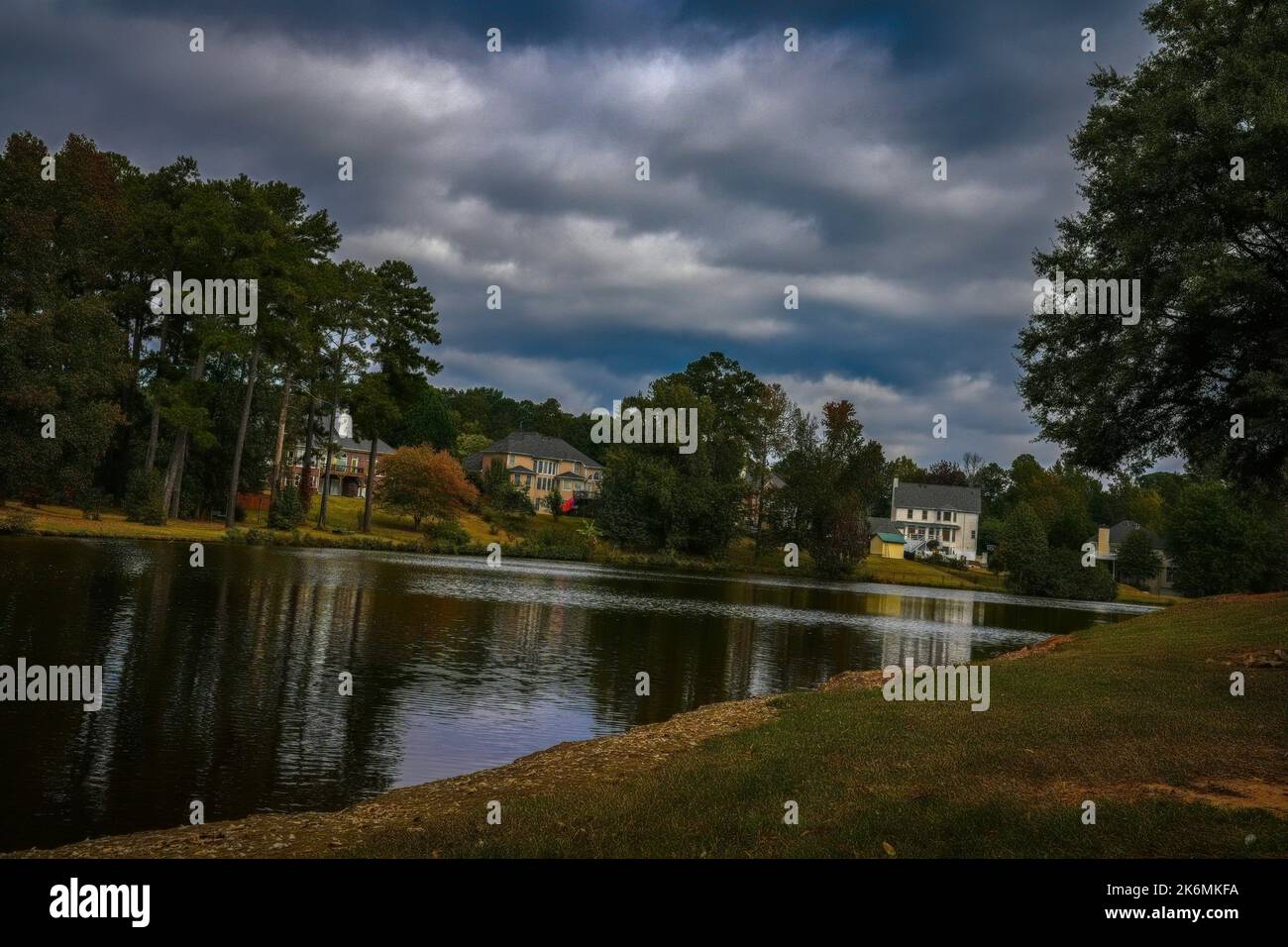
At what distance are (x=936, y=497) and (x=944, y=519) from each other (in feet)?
10.7

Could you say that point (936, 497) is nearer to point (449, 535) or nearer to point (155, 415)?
point (449, 535)

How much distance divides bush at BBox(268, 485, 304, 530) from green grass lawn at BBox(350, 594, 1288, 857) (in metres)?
59.7

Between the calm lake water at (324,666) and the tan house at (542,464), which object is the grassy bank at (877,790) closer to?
the calm lake water at (324,666)

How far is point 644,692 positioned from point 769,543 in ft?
257

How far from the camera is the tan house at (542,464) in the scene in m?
128

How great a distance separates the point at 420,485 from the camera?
85812 millimetres

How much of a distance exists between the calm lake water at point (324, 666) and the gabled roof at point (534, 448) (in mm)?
79842

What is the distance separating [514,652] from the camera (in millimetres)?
25453

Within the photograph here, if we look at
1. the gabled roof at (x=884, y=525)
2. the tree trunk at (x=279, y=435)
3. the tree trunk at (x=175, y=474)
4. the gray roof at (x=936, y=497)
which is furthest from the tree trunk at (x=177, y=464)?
the gray roof at (x=936, y=497)

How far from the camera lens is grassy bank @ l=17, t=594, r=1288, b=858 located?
8.56 meters

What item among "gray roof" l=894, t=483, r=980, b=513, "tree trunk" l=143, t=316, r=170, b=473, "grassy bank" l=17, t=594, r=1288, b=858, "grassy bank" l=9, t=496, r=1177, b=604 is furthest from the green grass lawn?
"gray roof" l=894, t=483, r=980, b=513
